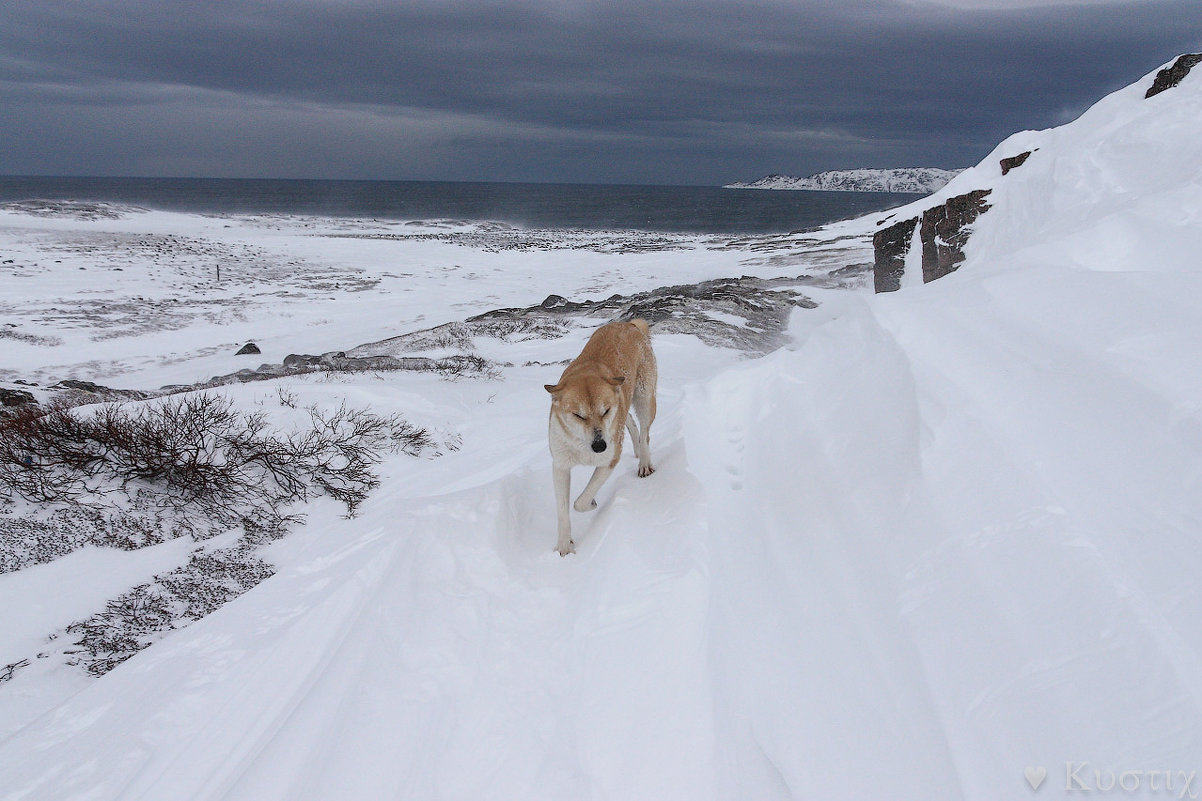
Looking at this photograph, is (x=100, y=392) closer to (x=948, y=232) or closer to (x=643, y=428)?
(x=643, y=428)

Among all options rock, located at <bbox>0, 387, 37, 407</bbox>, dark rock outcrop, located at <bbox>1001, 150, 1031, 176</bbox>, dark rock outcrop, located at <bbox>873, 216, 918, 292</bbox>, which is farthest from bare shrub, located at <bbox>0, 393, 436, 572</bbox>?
dark rock outcrop, located at <bbox>1001, 150, 1031, 176</bbox>

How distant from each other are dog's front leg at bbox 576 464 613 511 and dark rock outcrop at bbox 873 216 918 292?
1452 centimetres

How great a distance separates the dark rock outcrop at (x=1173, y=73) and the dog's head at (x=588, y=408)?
1659cm

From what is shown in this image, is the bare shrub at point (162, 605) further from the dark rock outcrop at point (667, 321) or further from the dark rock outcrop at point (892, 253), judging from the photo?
the dark rock outcrop at point (892, 253)

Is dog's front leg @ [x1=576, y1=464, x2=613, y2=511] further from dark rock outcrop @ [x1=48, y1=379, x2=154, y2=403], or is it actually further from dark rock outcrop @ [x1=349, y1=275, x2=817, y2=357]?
dark rock outcrop @ [x1=48, y1=379, x2=154, y2=403]

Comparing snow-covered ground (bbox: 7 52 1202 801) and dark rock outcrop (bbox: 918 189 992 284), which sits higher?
dark rock outcrop (bbox: 918 189 992 284)

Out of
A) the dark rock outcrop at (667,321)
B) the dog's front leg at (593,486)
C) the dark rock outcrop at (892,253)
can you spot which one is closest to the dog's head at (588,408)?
the dog's front leg at (593,486)

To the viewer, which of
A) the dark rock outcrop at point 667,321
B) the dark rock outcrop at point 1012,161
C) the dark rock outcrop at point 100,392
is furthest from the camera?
the dark rock outcrop at point 1012,161

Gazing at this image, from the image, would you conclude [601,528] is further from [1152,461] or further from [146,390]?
[146,390]

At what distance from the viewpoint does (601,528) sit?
211 inches

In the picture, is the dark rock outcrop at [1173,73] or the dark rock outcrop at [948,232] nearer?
the dark rock outcrop at [1173,73]

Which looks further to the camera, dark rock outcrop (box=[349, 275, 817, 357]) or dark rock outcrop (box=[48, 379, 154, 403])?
dark rock outcrop (box=[349, 275, 817, 357])

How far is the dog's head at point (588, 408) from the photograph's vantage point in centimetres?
502

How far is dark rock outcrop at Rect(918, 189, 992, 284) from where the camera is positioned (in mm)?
14633
